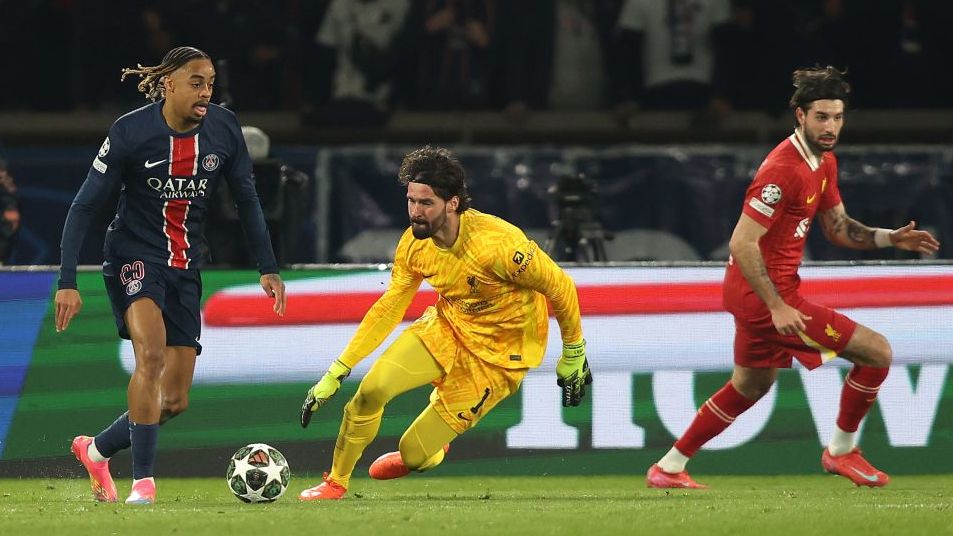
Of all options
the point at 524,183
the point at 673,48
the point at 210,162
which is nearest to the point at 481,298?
the point at 210,162

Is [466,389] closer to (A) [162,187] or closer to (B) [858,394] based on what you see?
(A) [162,187]

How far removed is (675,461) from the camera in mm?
8141

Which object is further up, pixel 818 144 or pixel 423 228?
pixel 818 144

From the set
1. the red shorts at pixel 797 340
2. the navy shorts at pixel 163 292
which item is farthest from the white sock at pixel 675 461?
the navy shorts at pixel 163 292

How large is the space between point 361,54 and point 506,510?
7.23 meters

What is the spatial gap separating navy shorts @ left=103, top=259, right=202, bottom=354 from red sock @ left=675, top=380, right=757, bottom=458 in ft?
7.71

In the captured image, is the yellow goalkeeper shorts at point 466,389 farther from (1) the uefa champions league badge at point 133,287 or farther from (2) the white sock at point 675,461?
(1) the uefa champions league badge at point 133,287

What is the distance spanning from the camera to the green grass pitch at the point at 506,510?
610cm

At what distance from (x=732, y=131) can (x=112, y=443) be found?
6.99 m

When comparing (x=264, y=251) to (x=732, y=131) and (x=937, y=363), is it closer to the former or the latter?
(x=937, y=363)

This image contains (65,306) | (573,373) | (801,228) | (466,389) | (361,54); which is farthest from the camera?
(361,54)

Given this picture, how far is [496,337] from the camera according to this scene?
7.61 meters

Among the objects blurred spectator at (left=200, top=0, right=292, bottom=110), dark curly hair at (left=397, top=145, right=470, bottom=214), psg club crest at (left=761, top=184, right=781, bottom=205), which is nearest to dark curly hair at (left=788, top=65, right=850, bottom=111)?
psg club crest at (left=761, top=184, right=781, bottom=205)

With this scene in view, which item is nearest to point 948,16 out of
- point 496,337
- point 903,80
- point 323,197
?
point 903,80
